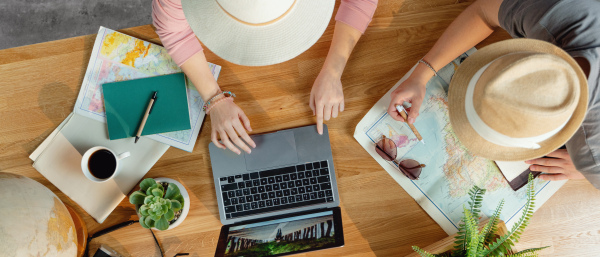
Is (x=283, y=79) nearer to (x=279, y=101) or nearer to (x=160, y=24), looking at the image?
(x=279, y=101)

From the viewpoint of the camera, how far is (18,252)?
2.05 feet

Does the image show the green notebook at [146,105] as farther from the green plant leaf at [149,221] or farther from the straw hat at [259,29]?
the straw hat at [259,29]

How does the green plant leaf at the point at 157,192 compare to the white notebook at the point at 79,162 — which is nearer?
the green plant leaf at the point at 157,192

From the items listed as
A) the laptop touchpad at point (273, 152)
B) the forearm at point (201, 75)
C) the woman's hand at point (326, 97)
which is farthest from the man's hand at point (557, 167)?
the forearm at point (201, 75)

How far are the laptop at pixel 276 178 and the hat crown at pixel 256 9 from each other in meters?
0.47

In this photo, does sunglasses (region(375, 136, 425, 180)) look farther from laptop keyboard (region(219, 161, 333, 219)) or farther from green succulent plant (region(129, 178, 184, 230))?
Result: green succulent plant (region(129, 178, 184, 230))

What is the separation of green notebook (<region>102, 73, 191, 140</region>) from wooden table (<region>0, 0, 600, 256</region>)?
3.7 inches

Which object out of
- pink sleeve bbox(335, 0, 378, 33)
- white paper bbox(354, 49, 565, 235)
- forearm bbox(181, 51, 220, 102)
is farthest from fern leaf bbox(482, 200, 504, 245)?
forearm bbox(181, 51, 220, 102)

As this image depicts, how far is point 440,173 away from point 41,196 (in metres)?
1.02

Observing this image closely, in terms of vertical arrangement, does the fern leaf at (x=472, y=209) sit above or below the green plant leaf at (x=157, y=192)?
below

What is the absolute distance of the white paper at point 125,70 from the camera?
1.04 metres

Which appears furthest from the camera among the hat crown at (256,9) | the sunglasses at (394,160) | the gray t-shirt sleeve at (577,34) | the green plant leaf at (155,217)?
the sunglasses at (394,160)

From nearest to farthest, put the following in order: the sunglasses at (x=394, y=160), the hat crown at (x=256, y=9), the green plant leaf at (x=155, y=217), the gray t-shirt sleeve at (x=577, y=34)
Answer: the hat crown at (x=256, y=9)
the gray t-shirt sleeve at (x=577, y=34)
the green plant leaf at (x=155, y=217)
the sunglasses at (x=394, y=160)

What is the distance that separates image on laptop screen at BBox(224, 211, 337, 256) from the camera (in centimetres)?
91
